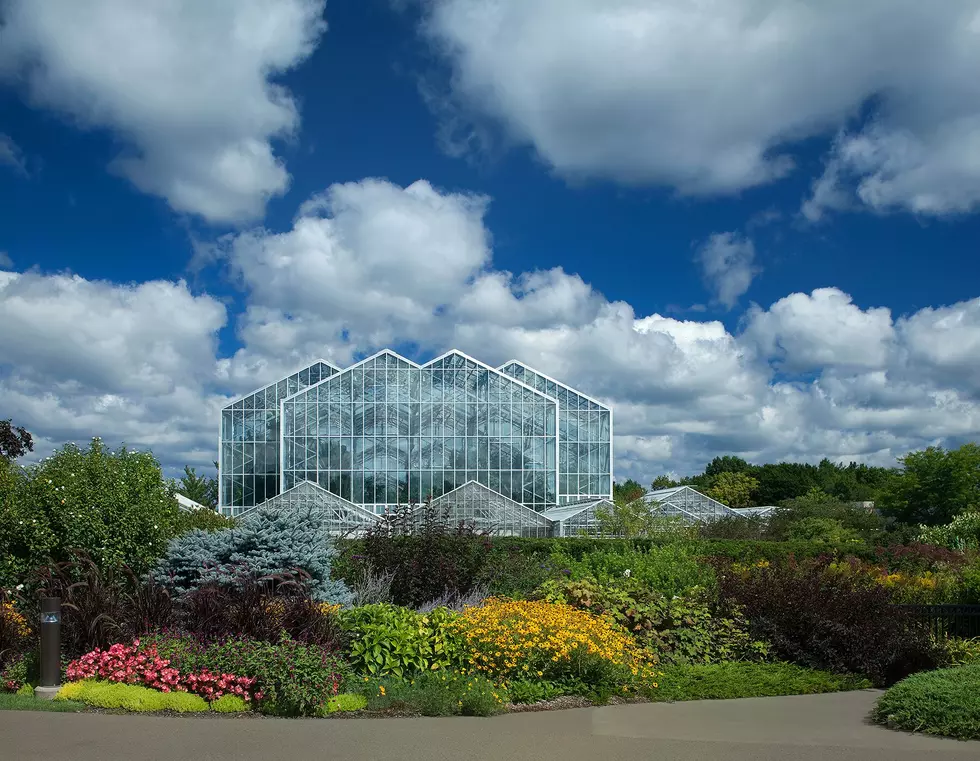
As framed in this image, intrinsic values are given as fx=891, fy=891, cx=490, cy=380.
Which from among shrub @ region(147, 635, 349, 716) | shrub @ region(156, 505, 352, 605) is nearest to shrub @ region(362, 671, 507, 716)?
shrub @ region(147, 635, 349, 716)

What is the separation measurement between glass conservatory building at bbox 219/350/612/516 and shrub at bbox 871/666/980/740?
34275 mm

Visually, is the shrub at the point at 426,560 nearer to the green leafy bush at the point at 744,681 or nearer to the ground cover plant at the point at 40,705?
the green leafy bush at the point at 744,681

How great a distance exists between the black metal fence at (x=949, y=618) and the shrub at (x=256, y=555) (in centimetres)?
765

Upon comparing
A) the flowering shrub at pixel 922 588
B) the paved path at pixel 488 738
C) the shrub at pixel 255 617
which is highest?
the shrub at pixel 255 617

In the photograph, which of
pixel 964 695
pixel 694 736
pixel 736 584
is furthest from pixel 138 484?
pixel 964 695

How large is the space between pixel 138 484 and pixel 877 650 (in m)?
11.5

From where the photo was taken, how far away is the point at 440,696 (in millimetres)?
8617

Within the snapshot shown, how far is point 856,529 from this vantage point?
123ft

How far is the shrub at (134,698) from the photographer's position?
852 centimetres

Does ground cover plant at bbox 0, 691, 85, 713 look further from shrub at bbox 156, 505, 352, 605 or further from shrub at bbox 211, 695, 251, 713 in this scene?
shrub at bbox 156, 505, 352, 605

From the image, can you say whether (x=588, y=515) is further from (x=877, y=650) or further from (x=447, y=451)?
(x=877, y=650)

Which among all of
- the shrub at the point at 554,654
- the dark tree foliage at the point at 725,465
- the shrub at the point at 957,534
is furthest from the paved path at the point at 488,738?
the dark tree foliage at the point at 725,465

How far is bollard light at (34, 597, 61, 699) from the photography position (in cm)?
917

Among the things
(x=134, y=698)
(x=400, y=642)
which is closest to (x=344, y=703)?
(x=400, y=642)
